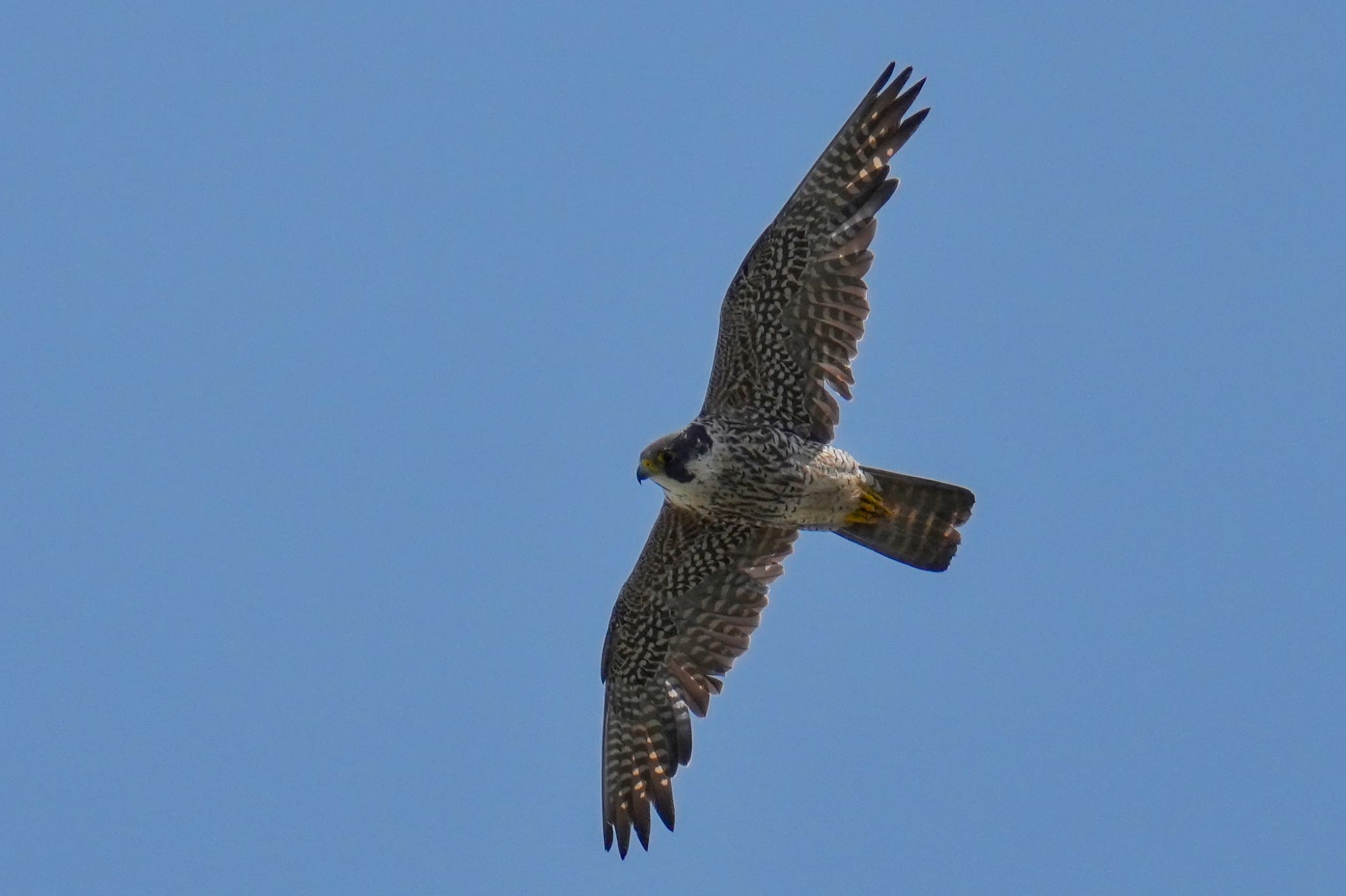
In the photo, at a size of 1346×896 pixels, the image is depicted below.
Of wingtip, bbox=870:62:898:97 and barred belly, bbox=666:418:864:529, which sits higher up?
wingtip, bbox=870:62:898:97

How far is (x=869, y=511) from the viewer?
461 inches

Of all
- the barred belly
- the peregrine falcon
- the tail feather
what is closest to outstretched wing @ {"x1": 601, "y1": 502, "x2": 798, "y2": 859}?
the peregrine falcon

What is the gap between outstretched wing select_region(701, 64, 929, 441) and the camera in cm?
1136

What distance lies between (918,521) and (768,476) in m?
1.06

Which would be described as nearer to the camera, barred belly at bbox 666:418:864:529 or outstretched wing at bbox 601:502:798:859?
barred belly at bbox 666:418:864:529

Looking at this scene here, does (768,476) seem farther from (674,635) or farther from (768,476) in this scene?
(674,635)

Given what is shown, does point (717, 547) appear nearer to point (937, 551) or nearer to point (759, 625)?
point (759, 625)

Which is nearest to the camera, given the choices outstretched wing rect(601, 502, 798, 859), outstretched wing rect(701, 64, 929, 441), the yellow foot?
outstretched wing rect(701, 64, 929, 441)

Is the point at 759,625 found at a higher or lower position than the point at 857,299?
lower

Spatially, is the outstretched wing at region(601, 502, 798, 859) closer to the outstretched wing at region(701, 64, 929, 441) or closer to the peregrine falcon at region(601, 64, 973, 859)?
the peregrine falcon at region(601, 64, 973, 859)

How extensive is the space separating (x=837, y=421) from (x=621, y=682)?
2.40m

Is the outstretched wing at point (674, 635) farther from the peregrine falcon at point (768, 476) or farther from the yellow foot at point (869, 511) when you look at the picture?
the yellow foot at point (869, 511)

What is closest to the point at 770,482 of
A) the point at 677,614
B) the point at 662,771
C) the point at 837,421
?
the point at 837,421

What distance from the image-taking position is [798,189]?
11.3 m
